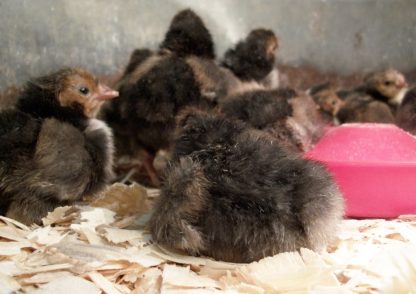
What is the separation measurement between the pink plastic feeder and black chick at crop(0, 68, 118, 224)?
33.3 inches

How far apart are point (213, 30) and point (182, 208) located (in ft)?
6.83

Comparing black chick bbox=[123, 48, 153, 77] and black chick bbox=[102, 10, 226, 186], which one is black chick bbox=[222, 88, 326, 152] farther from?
black chick bbox=[123, 48, 153, 77]

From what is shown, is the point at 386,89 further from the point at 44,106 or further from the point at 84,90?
the point at 44,106

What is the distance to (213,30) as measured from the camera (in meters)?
3.28

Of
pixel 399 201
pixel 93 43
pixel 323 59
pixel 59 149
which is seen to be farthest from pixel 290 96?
pixel 323 59

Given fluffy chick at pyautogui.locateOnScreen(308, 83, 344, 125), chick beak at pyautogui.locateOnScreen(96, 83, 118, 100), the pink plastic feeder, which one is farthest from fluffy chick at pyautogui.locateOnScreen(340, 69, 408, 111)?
chick beak at pyautogui.locateOnScreen(96, 83, 118, 100)

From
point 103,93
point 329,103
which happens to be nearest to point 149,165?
point 103,93

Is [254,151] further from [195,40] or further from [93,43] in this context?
[93,43]

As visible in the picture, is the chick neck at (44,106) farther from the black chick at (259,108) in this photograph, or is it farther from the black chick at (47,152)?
the black chick at (259,108)

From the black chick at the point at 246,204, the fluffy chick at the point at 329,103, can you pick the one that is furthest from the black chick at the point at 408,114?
the black chick at the point at 246,204

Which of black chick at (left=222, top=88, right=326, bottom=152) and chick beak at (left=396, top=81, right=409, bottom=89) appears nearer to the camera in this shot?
black chick at (left=222, top=88, right=326, bottom=152)

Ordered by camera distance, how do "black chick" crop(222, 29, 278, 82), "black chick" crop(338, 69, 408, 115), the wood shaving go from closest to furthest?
the wood shaving
"black chick" crop(222, 29, 278, 82)
"black chick" crop(338, 69, 408, 115)

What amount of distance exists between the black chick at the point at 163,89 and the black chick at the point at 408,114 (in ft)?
2.98

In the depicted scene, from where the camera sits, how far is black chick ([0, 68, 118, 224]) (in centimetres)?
168
